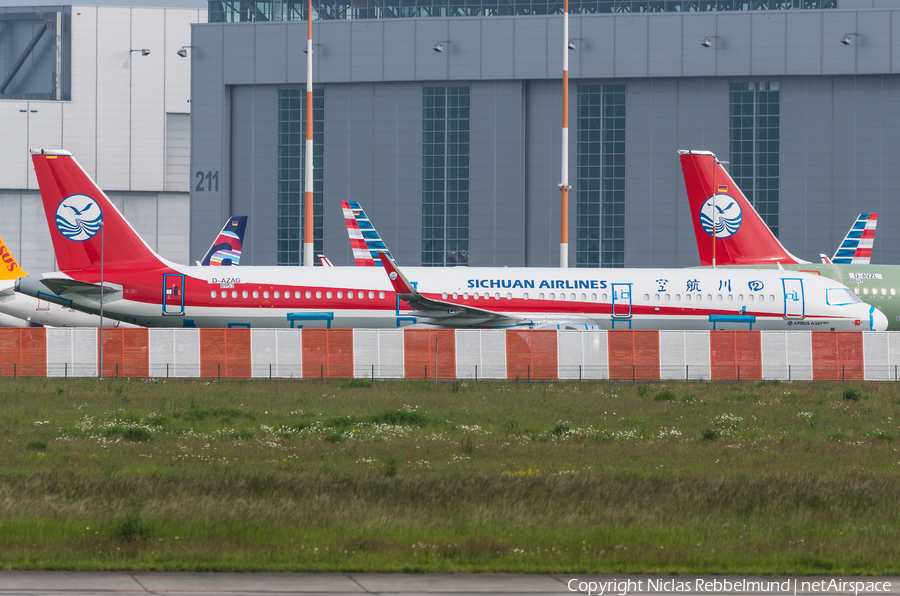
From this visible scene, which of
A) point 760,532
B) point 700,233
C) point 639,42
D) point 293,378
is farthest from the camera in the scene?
point 639,42

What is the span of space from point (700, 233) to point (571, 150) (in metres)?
29.9

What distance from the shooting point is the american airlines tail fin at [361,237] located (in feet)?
234

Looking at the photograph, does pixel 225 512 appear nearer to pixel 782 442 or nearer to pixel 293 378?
pixel 782 442

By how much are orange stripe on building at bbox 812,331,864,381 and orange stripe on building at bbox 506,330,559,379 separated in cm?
1051

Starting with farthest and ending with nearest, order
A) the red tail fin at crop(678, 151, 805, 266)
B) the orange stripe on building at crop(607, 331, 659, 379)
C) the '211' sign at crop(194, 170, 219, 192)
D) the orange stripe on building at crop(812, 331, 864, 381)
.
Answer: the '211' sign at crop(194, 170, 219, 192) < the red tail fin at crop(678, 151, 805, 266) < the orange stripe on building at crop(812, 331, 864, 381) < the orange stripe on building at crop(607, 331, 659, 379)

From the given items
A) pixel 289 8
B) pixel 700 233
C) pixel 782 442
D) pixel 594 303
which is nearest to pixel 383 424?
pixel 782 442

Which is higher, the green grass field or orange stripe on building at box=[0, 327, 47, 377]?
orange stripe on building at box=[0, 327, 47, 377]

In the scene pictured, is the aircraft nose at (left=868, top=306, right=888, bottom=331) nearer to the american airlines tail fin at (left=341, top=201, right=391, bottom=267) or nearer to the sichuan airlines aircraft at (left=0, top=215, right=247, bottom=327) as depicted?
the american airlines tail fin at (left=341, top=201, right=391, bottom=267)

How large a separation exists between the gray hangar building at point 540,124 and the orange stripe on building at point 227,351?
49.3m

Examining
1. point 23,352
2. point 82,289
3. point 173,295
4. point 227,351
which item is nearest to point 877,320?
point 227,351

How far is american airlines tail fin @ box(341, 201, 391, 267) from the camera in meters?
A: 71.4

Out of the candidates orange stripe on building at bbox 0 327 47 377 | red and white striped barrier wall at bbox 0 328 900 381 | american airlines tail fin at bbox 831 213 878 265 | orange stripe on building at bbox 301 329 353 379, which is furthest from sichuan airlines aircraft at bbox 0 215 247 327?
american airlines tail fin at bbox 831 213 878 265

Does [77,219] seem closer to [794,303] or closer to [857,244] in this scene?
[794,303]

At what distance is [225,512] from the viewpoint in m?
15.2
